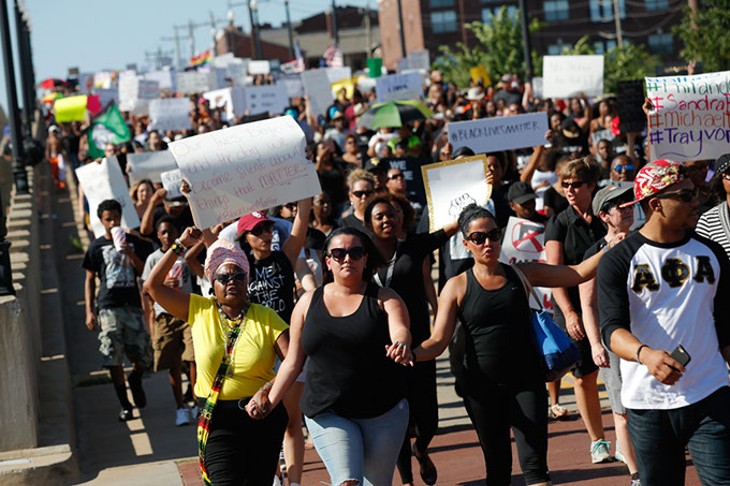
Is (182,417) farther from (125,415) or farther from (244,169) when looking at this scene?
(244,169)

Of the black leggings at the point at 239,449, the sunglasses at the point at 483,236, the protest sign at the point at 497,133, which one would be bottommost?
the black leggings at the point at 239,449

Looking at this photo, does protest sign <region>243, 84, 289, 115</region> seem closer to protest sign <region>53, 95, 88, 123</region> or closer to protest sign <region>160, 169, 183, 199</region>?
protest sign <region>53, 95, 88, 123</region>

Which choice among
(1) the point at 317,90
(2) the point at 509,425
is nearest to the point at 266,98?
(1) the point at 317,90

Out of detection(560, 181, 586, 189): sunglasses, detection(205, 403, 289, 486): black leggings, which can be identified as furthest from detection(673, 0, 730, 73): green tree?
detection(205, 403, 289, 486): black leggings

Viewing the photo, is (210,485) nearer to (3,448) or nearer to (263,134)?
(263,134)

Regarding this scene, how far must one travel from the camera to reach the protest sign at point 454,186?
29.7 ft

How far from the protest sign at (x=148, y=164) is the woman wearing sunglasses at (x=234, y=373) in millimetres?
9156

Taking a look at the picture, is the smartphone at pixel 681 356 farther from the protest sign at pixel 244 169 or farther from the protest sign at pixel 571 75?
the protest sign at pixel 571 75

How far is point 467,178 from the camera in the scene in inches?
362

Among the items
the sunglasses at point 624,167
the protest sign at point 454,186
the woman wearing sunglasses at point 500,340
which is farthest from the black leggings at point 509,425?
the sunglasses at point 624,167

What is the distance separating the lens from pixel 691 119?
9461 mm

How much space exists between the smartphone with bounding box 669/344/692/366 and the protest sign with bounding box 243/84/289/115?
2202 centimetres

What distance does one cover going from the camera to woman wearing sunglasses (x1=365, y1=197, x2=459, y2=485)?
8172 mm

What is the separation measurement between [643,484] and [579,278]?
146cm
